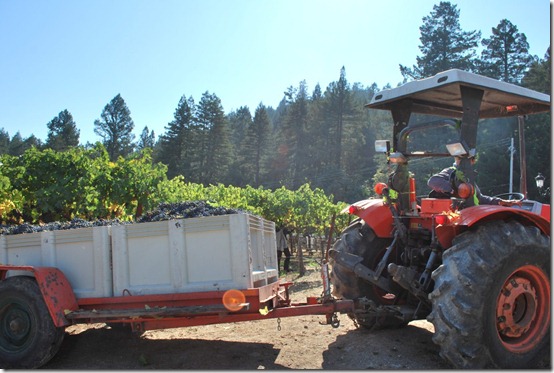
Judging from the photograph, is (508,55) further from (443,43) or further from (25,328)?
(25,328)

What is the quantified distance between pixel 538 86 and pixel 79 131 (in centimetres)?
3862

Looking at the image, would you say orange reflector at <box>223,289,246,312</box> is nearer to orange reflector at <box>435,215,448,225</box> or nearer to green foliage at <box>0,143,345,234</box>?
orange reflector at <box>435,215,448,225</box>

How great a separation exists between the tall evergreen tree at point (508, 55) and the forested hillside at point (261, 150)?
0.24ft

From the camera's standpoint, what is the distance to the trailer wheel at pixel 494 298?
13.2 feet

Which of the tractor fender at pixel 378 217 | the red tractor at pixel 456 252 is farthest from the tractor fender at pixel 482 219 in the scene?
the tractor fender at pixel 378 217

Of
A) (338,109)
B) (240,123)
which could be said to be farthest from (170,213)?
(240,123)

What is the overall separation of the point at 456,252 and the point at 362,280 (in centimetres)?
159

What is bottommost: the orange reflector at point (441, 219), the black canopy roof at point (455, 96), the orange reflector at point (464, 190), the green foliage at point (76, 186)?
the orange reflector at point (441, 219)

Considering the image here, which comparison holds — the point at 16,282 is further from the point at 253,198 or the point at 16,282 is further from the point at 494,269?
the point at 253,198

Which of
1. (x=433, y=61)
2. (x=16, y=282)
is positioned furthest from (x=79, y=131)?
(x=16, y=282)

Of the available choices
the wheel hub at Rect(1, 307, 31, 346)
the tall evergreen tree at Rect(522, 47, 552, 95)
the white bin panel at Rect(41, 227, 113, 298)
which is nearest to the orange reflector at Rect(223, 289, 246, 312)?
the white bin panel at Rect(41, 227, 113, 298)

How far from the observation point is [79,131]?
46406 mm

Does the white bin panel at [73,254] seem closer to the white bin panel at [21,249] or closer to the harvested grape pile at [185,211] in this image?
the white bin panel at [21,249]

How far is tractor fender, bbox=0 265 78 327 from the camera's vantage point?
4.70 metres
